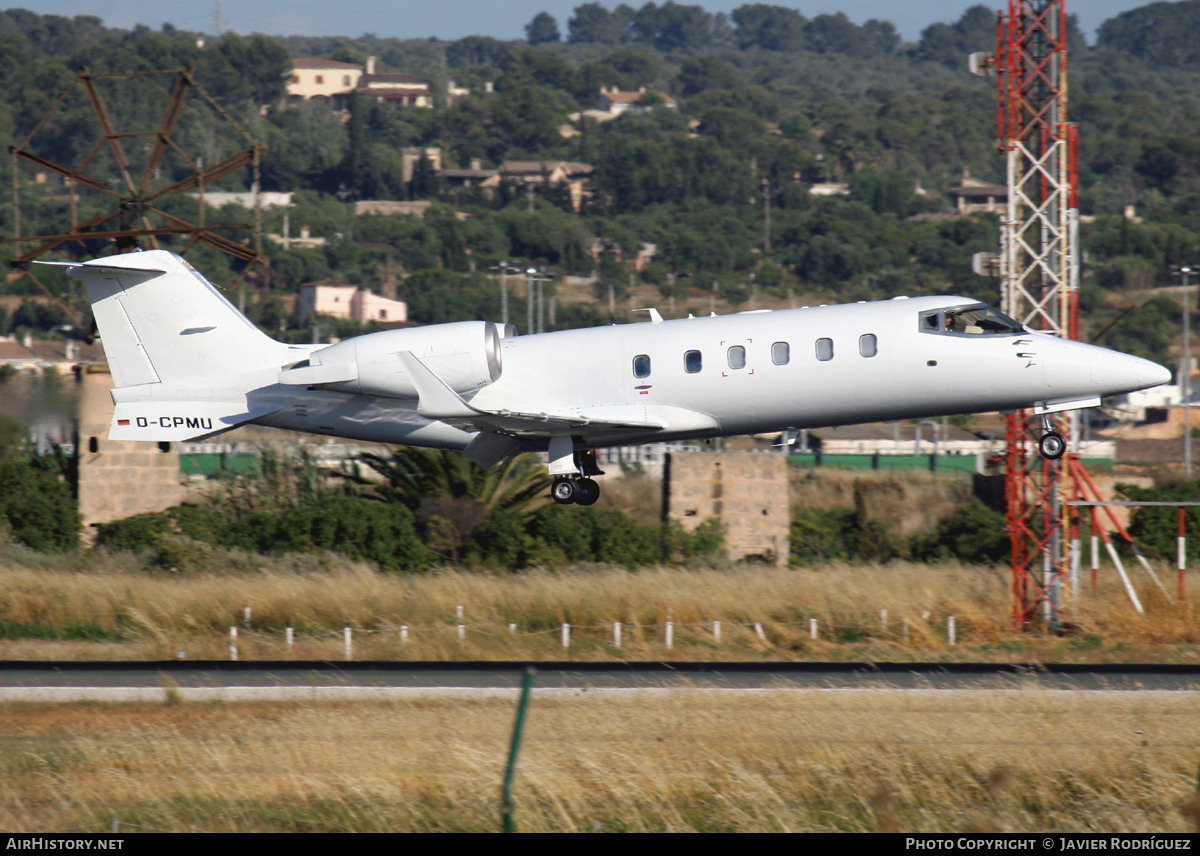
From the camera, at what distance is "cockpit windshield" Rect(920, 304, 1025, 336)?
888 inches

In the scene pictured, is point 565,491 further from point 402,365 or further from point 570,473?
point 402,365

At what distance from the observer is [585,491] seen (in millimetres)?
24672

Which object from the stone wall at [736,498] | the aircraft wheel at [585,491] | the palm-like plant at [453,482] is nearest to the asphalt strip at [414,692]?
the aircraft wheel at [585,491]

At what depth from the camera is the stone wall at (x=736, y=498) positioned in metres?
42.0

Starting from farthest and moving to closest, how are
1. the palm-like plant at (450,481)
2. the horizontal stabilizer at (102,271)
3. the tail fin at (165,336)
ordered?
1. the palm-like plant at (450,481)
2. the tail fin at (165,336)
3. the horizontal stabilizer at (102,271)

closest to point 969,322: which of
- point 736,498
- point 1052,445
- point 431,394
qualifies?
point 1052,445

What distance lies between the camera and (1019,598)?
34.2m

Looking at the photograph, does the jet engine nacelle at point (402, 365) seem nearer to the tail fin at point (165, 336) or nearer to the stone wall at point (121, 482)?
the tail fin at point (165, 336)

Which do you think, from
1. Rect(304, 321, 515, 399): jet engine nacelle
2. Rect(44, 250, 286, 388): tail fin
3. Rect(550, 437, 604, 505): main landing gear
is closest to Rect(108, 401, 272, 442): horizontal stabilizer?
Rect(44, 250, 286, 388): tail fin

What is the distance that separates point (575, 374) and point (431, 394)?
9.28 ft

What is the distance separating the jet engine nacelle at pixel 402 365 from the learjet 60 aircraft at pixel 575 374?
27 millimetres

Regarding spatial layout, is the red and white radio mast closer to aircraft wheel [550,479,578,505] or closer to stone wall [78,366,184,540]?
aircraft wheel [550,479,578,505]

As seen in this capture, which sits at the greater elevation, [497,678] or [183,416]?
[183,416]

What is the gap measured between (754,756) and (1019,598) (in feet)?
64.9
